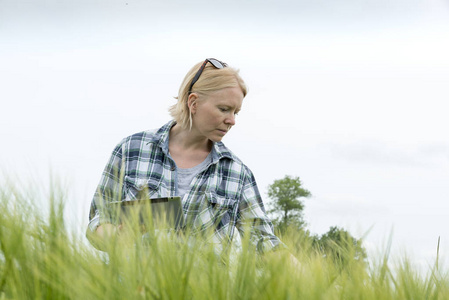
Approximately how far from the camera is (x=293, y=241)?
137cm

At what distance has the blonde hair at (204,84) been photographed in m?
2.87

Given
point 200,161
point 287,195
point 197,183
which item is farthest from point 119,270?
point 287,195

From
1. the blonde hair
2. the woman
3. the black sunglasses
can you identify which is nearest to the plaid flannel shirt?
the woman

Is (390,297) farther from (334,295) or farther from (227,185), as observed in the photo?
(227,185)

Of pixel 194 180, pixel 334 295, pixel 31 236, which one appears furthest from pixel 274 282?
pixel 194 180

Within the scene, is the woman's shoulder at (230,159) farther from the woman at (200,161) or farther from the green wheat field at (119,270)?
the green wheat field at (119,270)

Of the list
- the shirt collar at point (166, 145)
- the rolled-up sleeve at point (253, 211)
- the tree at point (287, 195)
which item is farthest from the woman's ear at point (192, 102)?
the tree at point (287, 195)

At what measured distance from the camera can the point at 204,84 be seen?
2883 mm

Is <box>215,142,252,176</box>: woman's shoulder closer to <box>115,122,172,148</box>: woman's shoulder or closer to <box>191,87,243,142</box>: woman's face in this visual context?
<box>191,87,243,142</box>: woman's face

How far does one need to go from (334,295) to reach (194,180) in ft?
5.86

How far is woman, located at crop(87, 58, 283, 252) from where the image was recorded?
9.16ft

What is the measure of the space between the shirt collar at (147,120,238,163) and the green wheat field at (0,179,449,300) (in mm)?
1732

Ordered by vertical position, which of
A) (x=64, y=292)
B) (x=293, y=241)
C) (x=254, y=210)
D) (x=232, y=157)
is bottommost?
(x=64, y=292)

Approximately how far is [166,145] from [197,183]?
29 centimetres
